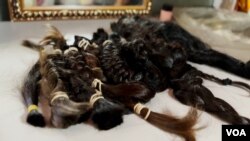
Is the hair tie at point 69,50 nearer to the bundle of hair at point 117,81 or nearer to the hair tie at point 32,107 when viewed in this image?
the bundle of hair at point 117,81

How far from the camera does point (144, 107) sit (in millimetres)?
608

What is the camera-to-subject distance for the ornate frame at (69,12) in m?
1.00

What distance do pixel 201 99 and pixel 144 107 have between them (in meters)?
0.14

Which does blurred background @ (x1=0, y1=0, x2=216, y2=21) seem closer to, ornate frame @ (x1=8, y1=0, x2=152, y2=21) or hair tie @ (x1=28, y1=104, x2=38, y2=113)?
ornate frame @ (x1=8, y1=0, x2=152, y2=21)

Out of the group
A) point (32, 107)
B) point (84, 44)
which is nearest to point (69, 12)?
point (84, 44)

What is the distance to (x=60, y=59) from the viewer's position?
69 cm

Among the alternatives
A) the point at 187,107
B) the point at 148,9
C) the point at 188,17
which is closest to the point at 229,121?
the point at 187,107

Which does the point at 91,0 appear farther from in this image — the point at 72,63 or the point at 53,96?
the point at 53,96

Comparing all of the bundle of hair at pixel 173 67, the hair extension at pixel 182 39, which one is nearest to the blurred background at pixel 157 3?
A: the hair extension at pixel 182 39

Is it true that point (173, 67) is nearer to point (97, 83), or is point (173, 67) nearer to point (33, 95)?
point (97, 83)

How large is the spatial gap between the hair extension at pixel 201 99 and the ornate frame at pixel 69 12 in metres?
0.50

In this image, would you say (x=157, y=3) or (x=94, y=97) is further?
(x=157, y=3)

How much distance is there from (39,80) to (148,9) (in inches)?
25.6

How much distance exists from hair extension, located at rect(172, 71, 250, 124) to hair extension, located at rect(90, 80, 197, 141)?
0.04 m
